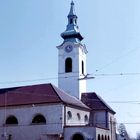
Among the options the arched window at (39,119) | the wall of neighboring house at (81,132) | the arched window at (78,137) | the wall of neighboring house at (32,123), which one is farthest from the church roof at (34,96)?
the arched window at (78,137)

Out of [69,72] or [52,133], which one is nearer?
[52,133]

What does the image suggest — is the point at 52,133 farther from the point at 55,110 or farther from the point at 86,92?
the point at 86,92

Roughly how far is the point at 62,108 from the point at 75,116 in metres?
4.12

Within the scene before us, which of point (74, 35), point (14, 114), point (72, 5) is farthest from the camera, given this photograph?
point (72, 5)

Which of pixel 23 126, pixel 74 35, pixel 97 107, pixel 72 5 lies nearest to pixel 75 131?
pixel 23 126

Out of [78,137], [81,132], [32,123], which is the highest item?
[32,123]

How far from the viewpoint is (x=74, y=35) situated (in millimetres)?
54594

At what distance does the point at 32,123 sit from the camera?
4338 cm

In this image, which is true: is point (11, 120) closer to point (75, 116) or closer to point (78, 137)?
point (75, 116)

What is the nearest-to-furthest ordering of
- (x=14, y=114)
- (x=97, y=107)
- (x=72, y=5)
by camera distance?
(x=14, y=114), (x=97, y=107), (x=72, y=5)

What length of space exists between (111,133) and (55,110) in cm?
1330

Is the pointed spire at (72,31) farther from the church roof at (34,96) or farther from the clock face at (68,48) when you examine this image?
the church roof at (34,96)

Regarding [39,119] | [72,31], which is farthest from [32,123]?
Answer: [72,31]

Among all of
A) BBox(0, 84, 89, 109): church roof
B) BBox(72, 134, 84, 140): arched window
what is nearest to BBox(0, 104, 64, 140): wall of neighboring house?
BBox(0, 84, 89, 109): church roof
